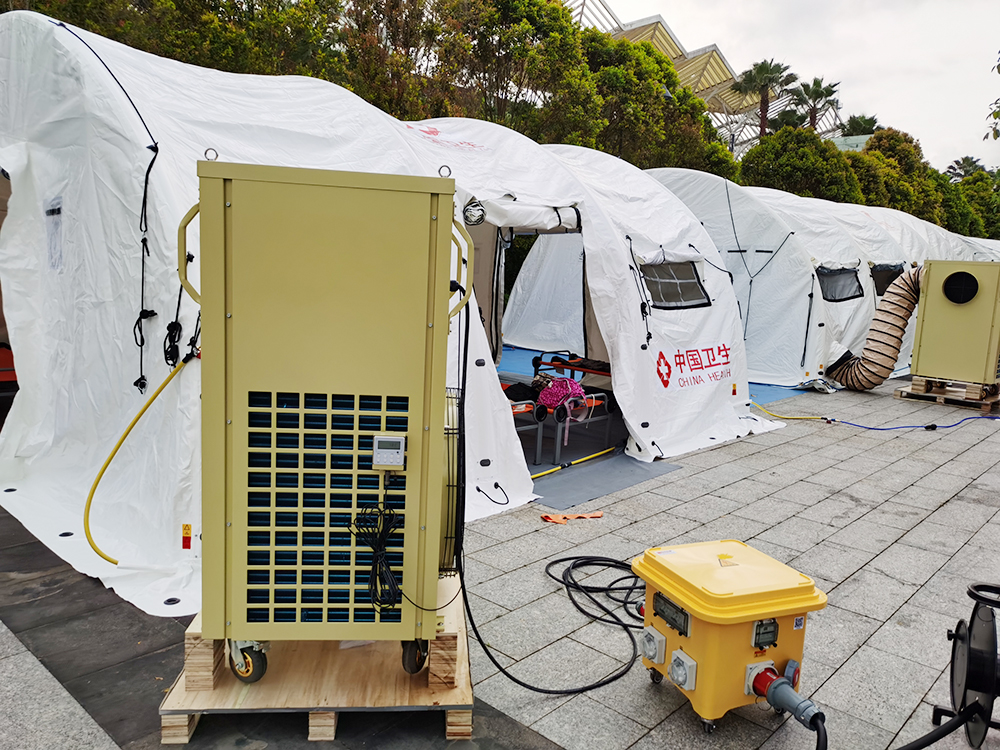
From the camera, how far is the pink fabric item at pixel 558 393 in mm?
6838

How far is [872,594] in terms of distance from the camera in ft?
14.0

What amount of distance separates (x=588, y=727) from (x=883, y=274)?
1344 cm

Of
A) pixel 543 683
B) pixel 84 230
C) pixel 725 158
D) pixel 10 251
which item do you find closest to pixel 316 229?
pixel 543 683

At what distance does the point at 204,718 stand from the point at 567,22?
16411 millimetres

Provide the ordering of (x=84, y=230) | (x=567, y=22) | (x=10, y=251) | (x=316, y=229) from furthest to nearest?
(x=567, y=22) → (x=10, y=251) → (x=84, y=230) → (x=316, y=229)

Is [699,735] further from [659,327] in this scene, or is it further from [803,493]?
[659,327]

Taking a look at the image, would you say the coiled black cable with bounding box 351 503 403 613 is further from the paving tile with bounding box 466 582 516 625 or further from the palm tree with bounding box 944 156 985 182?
the palm tree with bounding box 944 156 985 182

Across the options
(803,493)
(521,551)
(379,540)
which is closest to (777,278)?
(803,493)

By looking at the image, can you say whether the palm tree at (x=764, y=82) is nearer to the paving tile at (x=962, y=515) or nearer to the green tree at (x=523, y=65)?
the green tree at (x=523, y=65)

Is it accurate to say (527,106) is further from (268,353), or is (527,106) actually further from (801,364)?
(268,353)

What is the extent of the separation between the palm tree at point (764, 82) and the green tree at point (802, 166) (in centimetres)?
1436

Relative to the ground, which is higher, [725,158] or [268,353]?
[725,158]

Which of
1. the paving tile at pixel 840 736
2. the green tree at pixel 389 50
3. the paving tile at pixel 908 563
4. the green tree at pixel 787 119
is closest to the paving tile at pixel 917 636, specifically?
the paving tile at pixel 908 563

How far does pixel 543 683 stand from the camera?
323 cm
